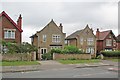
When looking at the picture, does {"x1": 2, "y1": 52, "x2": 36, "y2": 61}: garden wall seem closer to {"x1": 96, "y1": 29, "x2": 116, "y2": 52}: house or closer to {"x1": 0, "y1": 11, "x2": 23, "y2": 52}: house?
{"x1": 0, "y1": 11, "x2": 23, "y2": 52}: house

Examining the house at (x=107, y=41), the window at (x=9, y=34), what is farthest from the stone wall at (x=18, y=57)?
the house at (x=107, y=41)

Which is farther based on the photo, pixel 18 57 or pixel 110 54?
pixel 110 54

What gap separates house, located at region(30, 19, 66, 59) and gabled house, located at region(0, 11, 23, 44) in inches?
255

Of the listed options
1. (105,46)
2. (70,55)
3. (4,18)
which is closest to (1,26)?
(4,18)

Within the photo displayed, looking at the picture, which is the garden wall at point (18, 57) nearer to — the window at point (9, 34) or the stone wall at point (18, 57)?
the stone wall at point (18, 57)

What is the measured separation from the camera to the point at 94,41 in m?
55.2

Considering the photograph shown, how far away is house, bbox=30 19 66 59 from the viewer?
45.9 metres

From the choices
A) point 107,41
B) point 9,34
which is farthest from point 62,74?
point 107,41

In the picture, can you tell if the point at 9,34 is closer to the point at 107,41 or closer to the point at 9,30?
the point at 9,30

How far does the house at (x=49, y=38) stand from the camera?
45938 mm

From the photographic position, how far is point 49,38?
46.8 meters

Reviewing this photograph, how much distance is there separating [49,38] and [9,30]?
1029 cm

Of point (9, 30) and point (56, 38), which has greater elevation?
point (9, 30)

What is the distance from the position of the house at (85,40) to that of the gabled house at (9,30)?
16945mm
